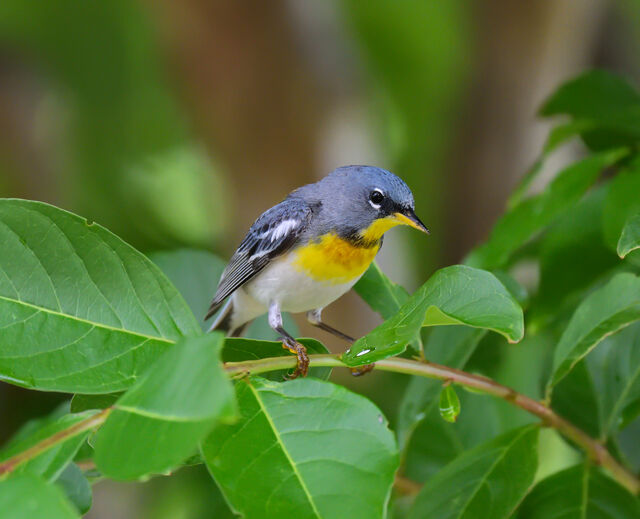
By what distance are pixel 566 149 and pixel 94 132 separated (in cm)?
232

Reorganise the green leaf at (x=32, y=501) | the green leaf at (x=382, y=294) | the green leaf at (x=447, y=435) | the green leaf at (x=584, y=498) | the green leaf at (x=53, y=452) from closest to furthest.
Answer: the green leaf at (x=32, y=501) < the green leaf at (x=53, y=452) < the green leaf at (x=584, y=498) < the green leaf at (x=382, y=294) < the green leaf at (x=447, y=435)

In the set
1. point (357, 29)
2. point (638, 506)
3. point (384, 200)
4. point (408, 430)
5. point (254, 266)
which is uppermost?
point (357, 29)

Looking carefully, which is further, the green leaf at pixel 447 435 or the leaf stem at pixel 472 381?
the green leaf at pixel 447 435

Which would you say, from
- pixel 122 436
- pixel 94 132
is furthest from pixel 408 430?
pixel 94 132

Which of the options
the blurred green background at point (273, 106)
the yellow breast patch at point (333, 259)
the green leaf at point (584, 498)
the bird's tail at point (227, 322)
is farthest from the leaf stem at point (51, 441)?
the blurred green background at point (273, 106)

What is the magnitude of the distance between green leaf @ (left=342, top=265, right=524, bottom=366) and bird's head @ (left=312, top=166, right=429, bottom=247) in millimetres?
622

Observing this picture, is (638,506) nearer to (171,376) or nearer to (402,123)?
(171,376)

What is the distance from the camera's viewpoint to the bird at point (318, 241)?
1536mm

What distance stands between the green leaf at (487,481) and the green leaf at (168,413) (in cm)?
50

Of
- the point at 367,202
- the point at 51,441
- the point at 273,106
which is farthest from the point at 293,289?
the point at 273,106

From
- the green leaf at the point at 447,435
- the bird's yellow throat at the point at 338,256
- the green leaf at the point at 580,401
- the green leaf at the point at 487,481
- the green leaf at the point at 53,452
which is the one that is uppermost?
the green leaf at the point at 53,452

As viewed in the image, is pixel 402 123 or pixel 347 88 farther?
pixel 402 123

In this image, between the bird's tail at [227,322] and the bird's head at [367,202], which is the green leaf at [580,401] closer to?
the bird's head at [367,202]

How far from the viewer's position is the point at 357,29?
4008mm
